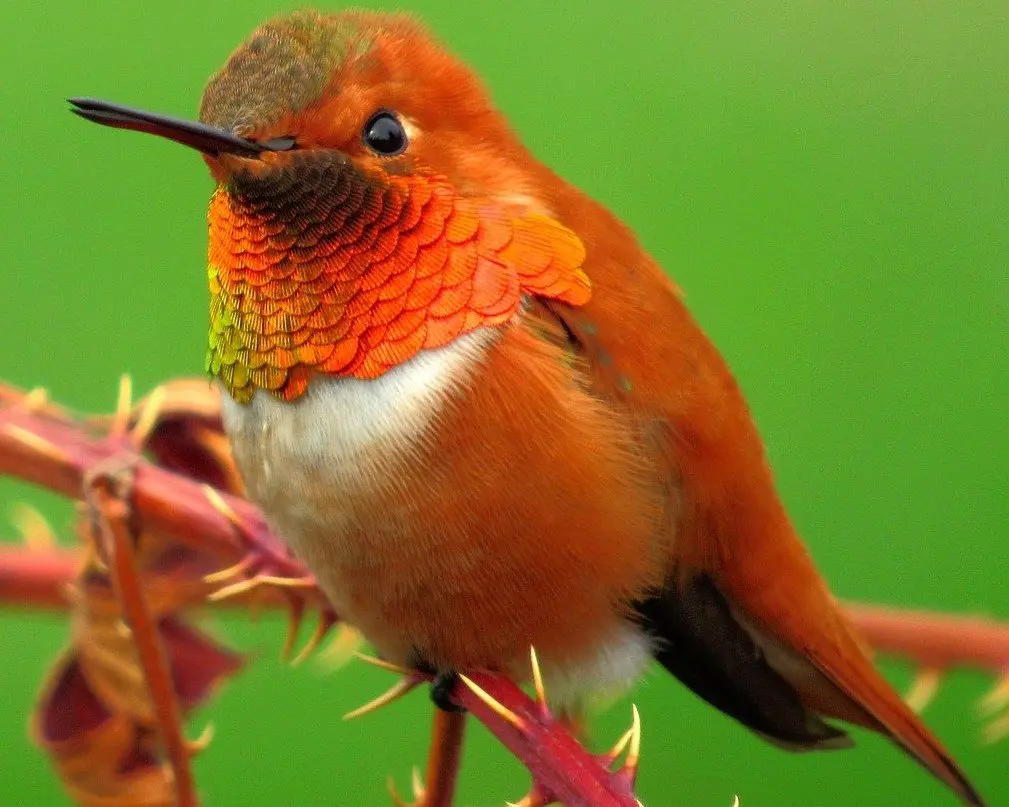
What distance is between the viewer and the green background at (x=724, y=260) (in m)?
1.55

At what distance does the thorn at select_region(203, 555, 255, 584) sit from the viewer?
3.02ft

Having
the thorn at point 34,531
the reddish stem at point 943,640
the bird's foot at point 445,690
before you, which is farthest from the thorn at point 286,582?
the reddish stem at point 943,640

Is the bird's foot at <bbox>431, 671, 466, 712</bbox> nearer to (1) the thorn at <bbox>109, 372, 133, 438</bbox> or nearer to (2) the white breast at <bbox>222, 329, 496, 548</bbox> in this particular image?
(2) the white breast at <bbox>222, 329, 496, 548</bbox>

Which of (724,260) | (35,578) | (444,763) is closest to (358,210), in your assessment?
(444,763)

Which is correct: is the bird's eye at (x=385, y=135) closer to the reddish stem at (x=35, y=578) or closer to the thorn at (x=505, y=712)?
the thorn at (x=505, y=712)

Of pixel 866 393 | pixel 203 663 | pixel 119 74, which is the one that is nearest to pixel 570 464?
pixel 203 663

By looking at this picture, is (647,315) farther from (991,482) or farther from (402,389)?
(991,482)

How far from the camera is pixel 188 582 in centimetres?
104

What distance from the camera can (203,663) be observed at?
42.1 inches

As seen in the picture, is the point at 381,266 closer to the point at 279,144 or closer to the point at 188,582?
the point at 279,144

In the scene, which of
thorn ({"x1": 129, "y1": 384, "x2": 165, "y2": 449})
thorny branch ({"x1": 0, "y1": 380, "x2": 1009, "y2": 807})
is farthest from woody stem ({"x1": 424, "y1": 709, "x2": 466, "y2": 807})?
thorn ({"x1": 129, "y1": 384, "x2": 165, "y2": 449})

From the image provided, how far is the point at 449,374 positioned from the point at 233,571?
9.1 inches

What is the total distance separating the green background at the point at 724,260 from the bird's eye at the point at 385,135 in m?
0.77

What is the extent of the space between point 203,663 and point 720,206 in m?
0.86
